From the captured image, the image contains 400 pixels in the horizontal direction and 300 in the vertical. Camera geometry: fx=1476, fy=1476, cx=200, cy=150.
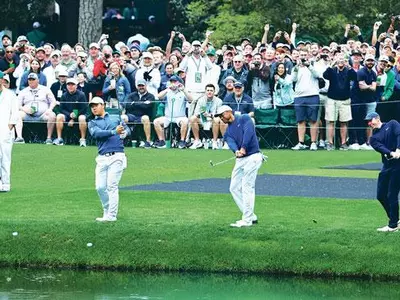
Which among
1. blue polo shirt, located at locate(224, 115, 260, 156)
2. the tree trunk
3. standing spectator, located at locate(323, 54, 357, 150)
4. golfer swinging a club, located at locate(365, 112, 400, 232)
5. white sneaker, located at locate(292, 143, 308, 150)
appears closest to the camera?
golfer swinging a club, located at locate(365, 112, 400, 232)

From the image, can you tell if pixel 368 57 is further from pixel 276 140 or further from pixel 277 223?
pixel 277 223

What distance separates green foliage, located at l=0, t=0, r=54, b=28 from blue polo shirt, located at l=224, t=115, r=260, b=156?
24.5 meters

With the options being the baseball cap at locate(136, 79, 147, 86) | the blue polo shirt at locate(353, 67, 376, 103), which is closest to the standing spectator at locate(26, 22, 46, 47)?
the baseball cap at locate(136, 79, 147, 86)

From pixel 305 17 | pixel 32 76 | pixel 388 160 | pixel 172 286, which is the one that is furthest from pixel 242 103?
pixel 172 286

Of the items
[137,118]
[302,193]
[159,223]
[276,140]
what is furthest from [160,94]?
[159,223]

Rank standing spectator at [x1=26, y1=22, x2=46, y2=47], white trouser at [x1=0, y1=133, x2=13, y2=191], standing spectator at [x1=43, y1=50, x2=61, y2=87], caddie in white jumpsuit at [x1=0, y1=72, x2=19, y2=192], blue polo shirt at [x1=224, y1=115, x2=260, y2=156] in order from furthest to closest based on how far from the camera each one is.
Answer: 1. standing spectator at [x1=26, y1=22, x2=46, y2=47]
2. standing spectator at [x1=43, y1=50, x2=61, y2=87]
3. white trouser at [x1=0, y1=133, x2=13, y2=191]
4. caddie in white jumpsuit at [x1=0, y1=72, x2=19, y2=192]
5. blue polo shirt at [x1=224, y1=115, x2=260, y2=156]

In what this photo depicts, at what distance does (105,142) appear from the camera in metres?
22.3

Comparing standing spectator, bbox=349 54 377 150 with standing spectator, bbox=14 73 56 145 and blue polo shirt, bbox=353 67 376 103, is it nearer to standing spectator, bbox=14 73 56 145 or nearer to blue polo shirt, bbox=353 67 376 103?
blue polo shirt, bbox=353 67 376 103

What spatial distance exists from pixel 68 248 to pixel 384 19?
72.1ft

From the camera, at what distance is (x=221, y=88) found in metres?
34.7

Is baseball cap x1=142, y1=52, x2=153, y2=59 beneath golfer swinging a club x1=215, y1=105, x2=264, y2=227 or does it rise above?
above

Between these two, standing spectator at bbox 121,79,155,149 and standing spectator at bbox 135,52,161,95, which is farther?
Result: standing spectator at bbox 135,52,161,95

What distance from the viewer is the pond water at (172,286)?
19719 millimetres

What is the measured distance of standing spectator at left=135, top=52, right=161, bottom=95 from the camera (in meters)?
35.0
